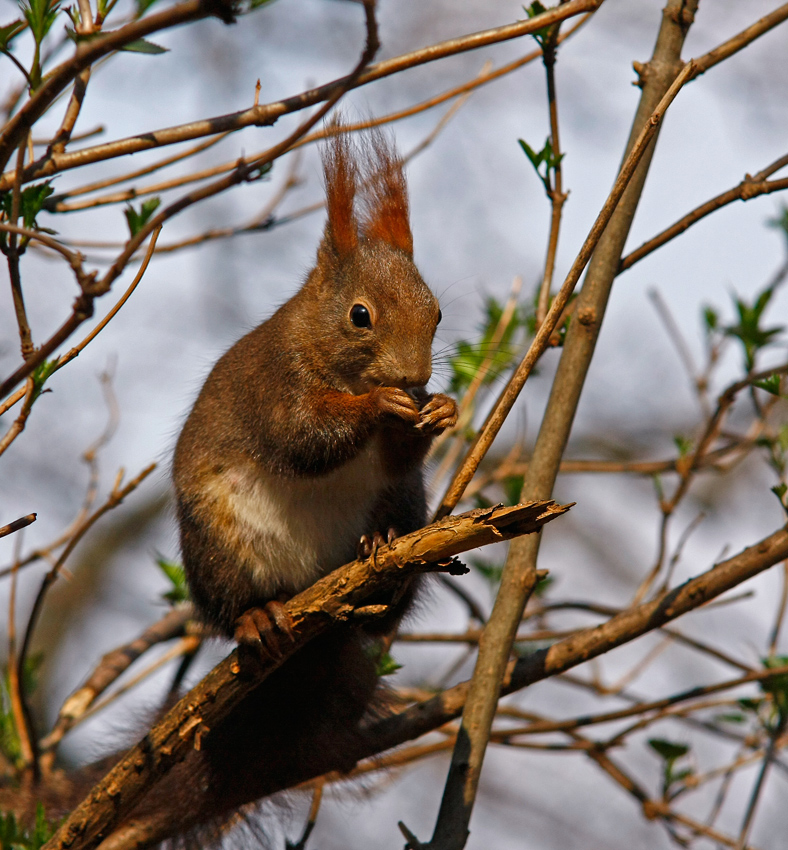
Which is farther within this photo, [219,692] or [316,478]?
[316,478]

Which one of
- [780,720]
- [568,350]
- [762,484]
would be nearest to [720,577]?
[568,350]

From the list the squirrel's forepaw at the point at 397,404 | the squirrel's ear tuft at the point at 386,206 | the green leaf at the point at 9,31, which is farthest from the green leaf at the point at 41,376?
the squirrel's ear tuft at the point at 386,206

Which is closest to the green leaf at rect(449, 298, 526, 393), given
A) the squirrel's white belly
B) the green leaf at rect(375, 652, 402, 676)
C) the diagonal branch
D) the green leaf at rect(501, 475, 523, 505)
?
the green leaf at rect(501, 475, 523, 505)

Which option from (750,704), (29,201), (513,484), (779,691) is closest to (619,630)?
(779,691)

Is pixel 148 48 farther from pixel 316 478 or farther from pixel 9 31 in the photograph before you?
pixel 316 478

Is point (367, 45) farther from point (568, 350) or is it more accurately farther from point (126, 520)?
point (126, 520)

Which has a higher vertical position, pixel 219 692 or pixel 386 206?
pixel 386 206
